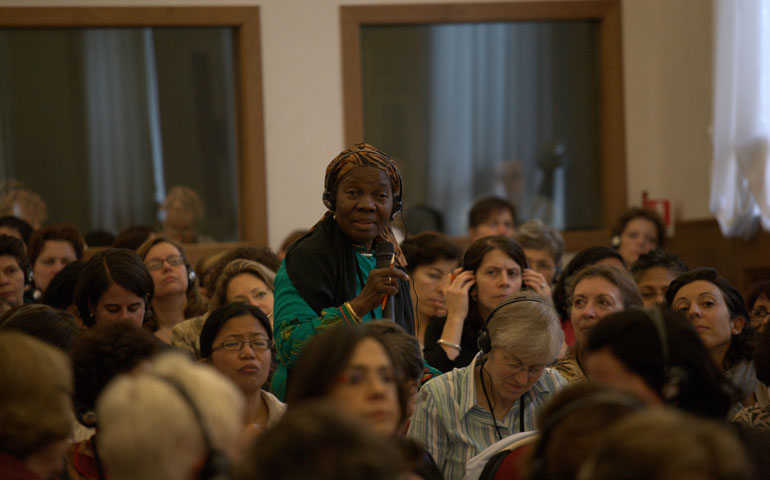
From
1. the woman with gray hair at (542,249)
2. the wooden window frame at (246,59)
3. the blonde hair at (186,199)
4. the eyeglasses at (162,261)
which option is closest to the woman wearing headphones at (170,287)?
the eyeglasses at (162,261)

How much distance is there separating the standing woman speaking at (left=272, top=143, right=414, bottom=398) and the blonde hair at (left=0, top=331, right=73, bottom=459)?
0.87 metres

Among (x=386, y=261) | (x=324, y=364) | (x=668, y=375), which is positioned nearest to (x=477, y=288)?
(x=386, y=261)

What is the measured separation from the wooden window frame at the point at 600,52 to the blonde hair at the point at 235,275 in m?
2.76

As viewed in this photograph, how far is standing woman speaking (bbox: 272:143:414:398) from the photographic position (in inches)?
101

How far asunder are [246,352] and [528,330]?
0.86 m

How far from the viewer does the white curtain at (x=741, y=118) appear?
512cm

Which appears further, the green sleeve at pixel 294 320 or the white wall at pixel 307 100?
the white wall at pixel 307 100

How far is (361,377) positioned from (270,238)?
185 inches

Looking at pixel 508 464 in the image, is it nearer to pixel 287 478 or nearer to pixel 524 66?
pixel 287 478

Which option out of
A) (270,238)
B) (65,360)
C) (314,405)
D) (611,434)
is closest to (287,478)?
(314,405)

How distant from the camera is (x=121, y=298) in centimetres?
330

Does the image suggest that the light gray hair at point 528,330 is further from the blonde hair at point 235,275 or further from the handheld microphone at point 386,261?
the blonde hair at point 235,275

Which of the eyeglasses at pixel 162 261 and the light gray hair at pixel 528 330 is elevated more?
the eyeglasses at pixel 162 261

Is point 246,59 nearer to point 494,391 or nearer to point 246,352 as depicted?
point 246,352
